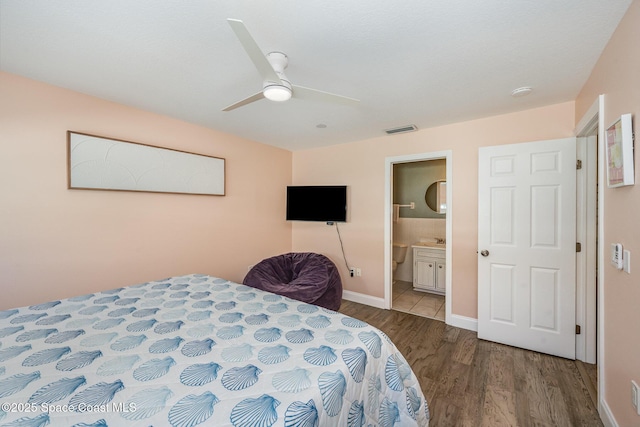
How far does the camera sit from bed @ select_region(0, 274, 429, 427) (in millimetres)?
778

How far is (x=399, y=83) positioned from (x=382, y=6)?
0.81 metres

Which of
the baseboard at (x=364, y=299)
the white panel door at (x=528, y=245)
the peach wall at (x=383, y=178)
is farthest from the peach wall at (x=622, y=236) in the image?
the baseboard at (x=364, y=299)

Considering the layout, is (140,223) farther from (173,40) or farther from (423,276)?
(423,276)

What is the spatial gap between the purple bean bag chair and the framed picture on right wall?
2.41 meters

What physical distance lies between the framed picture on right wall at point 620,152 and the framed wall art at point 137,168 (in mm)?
3411

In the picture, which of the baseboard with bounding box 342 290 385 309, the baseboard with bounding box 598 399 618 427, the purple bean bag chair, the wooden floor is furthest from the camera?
the baseboard with bounding box 342 290 385 309

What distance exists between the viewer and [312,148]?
409cm

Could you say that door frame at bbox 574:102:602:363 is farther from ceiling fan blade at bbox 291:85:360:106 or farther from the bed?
ceiling fan blade at bbox 291:85:360:106

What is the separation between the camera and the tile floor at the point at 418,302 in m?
3.28

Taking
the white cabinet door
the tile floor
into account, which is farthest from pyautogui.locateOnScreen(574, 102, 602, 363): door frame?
the white cabinet door

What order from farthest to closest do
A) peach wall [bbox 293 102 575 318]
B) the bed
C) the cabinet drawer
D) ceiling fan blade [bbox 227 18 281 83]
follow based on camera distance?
the cabinet drawer < peach wall [bbox 293 102 575 318] < ceiling fan blade [bbox 227 18 281 83] < the bed

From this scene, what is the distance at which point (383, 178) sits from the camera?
11.3 feet

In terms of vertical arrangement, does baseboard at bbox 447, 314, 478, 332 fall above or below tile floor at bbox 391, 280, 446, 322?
above

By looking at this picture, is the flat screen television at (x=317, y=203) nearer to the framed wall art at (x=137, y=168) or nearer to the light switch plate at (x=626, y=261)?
the framed wall art at (x=137, y=168)
